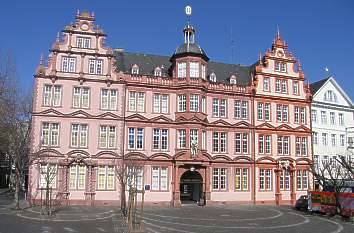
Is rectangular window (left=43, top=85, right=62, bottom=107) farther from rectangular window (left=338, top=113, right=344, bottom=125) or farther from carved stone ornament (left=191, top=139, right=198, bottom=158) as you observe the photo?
rectangular window (left=338, top=113, right=344, bottom=125)

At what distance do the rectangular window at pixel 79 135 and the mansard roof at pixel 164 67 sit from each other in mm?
8259

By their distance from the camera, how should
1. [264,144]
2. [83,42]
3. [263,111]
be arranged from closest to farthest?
1. [83,42]
2. [264,144]
3. [263,111]

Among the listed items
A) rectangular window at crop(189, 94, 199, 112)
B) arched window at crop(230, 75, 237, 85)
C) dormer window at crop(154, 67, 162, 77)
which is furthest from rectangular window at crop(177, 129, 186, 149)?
arched window at crop(230, 75, 237, 85)

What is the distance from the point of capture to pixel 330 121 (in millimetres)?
56344

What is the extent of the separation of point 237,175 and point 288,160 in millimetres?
7262

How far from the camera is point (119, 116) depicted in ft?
146

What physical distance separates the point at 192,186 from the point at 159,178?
25.1 feet

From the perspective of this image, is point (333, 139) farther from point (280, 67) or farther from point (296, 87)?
point (280, 67)

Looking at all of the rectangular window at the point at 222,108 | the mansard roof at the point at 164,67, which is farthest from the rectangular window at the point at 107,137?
the rectangular window at the point at 222,108

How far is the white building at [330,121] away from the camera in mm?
54812

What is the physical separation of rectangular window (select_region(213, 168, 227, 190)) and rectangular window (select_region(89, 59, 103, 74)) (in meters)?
17.1

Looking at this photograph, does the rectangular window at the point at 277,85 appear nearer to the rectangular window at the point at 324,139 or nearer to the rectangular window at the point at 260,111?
the rectangular window at the point at 260,111

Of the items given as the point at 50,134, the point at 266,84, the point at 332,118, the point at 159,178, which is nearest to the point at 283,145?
the point at 266,84

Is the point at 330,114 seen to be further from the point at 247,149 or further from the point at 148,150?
the point at 148,150
